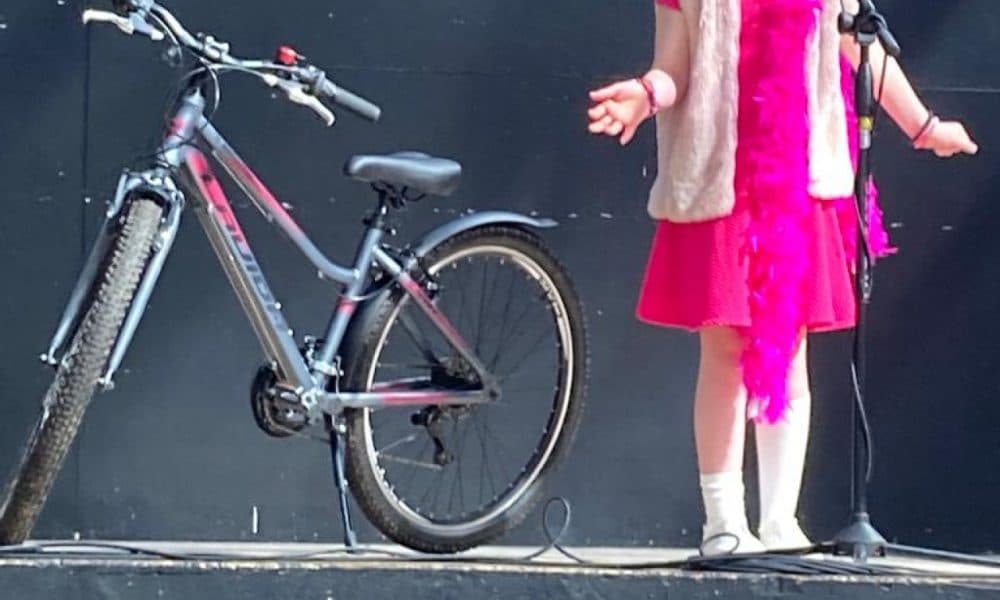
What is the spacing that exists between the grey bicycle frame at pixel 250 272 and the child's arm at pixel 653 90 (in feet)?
1.31

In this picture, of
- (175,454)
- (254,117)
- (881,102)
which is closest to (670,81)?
(881,102)

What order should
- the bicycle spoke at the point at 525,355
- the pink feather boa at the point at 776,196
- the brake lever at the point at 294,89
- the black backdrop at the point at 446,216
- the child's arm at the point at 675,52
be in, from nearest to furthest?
the brake lever at the point at 294,89 → the pink feather boa at the point at 776,196 → the child's arm at the point at 675,52 → the black backdrop at the point at 446,216 → the bicycle spoke at the point at 525,355

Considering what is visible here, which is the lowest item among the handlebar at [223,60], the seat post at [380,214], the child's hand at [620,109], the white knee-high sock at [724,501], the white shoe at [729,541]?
the white shoe at [729,541]

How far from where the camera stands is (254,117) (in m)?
5.28

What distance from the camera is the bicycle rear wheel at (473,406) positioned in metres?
4.40

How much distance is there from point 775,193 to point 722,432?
54 cm

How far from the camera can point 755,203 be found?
173 inches

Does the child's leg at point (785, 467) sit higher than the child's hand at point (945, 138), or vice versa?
the child's hand at point (945, 138)

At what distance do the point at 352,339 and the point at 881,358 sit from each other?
179 cm

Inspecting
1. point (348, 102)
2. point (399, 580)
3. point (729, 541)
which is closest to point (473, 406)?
point (729, 541)

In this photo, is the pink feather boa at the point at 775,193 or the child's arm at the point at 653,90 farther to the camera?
the pink feather boa at the point at 775,193

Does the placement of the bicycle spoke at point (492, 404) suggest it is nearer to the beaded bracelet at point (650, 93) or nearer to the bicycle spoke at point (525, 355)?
the bicycle spoke at point (525, 355)

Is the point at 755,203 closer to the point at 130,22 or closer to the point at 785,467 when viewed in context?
the point at 785,467

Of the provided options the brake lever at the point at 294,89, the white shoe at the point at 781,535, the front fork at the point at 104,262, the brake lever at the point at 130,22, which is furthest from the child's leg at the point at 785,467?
the brake lever at the point at 130,22
